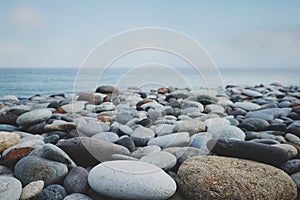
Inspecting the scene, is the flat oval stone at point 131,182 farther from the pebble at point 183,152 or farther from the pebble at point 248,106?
the pebble at point 248,106

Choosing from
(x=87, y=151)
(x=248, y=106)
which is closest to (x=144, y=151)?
(x=87, y=151)

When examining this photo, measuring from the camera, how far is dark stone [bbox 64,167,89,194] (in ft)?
5.48

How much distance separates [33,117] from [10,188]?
142 centimetres

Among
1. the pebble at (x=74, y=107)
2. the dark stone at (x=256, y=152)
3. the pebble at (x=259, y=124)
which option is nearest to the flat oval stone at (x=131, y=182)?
the dark stone at (x=256, y=152)

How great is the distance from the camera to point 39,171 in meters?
1.77

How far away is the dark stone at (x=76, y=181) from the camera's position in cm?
167

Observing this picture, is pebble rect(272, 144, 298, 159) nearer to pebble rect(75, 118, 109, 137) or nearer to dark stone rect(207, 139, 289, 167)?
dark stone rect(207, 139, 289, 167)

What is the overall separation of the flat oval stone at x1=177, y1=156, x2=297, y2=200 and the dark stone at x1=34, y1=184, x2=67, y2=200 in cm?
63

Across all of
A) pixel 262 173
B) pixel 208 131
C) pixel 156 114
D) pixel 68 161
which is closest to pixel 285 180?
pixel 262 173

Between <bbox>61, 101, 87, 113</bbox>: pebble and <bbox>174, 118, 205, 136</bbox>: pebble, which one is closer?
<bbox>174, 118, 205, 136</bbox>: pebble

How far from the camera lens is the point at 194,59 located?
7.74 feet

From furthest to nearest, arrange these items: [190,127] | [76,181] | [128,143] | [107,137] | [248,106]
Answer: [248,106], [190,127], [107,137], [128,143], [76,181]

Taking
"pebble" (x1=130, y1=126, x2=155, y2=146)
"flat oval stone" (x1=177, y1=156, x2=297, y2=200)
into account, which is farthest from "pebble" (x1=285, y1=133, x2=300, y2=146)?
"pebble" (x1=130, y1=126, x2=155, y2=146)

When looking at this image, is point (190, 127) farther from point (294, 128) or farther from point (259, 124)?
point (294, 128)
